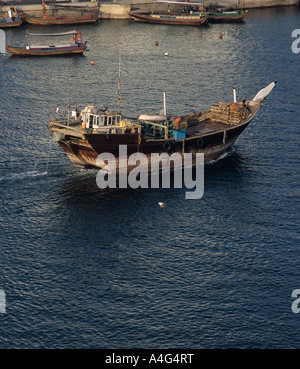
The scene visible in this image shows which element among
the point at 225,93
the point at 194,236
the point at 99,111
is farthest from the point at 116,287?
the point at 225,93

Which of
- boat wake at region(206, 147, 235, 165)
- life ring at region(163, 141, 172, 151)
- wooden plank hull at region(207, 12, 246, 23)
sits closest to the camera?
life ring at region(163, 141, 172, 151)

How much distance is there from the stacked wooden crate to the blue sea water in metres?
5.46

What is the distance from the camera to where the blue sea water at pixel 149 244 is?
65.0 metres

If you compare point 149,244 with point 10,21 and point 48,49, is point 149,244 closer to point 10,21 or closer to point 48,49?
point 48,49

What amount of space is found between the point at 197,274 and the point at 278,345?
1294 cm

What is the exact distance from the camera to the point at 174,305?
67.7 m

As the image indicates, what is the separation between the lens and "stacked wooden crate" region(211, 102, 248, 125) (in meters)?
102

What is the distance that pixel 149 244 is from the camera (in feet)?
257

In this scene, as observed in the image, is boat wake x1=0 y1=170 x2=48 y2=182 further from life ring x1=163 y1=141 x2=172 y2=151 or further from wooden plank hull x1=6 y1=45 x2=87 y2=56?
wooden plank hull x1=6 y1=45 x2=87 y2=56

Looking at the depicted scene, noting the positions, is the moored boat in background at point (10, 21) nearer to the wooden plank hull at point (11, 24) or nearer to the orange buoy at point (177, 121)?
the wooden plank hull at point (11, 24)

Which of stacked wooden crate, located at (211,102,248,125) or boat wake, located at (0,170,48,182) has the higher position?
stacked wooden crate, located at (211,102,248,125)

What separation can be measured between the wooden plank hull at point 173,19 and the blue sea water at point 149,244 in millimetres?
66300

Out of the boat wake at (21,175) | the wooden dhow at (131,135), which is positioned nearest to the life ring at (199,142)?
the wooden dhow at (131,135)

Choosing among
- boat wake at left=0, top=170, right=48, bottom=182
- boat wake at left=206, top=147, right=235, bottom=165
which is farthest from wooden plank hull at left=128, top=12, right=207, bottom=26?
boat wake at left=0, top=170, right=48, bottom=182
